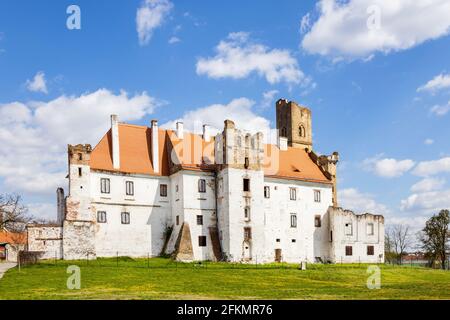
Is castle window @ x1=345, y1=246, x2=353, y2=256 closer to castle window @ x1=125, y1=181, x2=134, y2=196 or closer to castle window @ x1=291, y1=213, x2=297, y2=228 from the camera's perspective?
castle window @ x1=291, y1=213, x2=297, y2=228

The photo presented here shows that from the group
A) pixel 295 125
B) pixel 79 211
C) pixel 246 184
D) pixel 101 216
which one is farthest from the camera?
pixel 295 125

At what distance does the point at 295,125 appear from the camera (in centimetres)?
7156

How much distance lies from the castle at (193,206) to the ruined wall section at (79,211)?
9 centimetres

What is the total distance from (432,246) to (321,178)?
69.1 ft

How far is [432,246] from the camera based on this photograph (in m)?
70.6

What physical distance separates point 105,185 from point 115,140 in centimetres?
492

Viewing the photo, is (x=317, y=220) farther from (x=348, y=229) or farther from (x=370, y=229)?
(x=370, y=229)

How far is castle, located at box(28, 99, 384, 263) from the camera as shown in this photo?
48500 mm

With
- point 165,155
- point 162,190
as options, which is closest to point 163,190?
point 162,190

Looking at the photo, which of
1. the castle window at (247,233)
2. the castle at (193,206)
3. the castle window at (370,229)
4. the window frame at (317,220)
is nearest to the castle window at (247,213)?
the castle at (193,206)

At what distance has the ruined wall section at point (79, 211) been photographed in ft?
153

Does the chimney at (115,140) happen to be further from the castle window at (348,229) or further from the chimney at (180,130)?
the castle window at (348,229)
